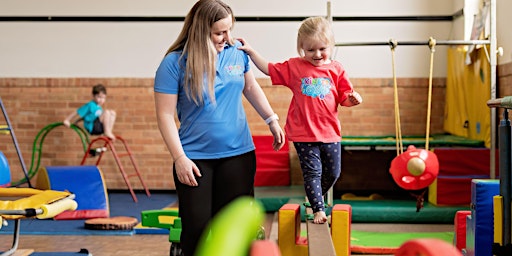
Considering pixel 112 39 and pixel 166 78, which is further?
pixel 112 39

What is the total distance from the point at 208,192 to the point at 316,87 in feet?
4.18

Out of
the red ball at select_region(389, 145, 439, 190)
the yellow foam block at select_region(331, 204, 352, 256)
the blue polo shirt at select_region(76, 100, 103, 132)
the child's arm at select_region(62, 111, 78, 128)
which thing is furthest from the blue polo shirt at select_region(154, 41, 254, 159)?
the child's arm at select_region(62, 111, 78, 128)

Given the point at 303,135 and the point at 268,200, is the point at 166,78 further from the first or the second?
the point at 268,200

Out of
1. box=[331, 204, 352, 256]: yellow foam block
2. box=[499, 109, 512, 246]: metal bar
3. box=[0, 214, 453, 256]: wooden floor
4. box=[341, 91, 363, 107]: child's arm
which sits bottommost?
box=[0, 214, 453, 256]: wooden floor

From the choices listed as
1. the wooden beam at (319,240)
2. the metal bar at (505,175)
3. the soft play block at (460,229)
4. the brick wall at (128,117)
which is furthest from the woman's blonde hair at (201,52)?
the brick wall at (128,117)

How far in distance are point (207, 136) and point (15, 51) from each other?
22.0ft

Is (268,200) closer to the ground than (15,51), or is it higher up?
closer to the ground

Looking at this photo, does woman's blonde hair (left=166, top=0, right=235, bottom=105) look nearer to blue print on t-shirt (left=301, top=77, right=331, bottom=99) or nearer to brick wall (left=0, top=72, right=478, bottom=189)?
blue print on t-shirt (left=301, top=77, right=331, bottom=99)

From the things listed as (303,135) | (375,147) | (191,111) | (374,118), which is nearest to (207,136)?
(191,111)

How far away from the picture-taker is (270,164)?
877cm

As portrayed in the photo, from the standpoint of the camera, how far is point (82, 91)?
9258 mm

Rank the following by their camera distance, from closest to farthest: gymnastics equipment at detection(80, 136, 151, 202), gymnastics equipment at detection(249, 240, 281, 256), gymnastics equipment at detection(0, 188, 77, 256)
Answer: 1. gymnastics equipment at detection(249, 240, 281, 256)
2. gymnastics equipment at detection(0, 188, 77, 256)
3. gymnastics equipment at detection(80, 136, 151, 202)

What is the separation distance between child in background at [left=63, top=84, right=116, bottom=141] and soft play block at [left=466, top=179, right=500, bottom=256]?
5.21 meters

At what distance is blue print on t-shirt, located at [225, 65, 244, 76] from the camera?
324cm
